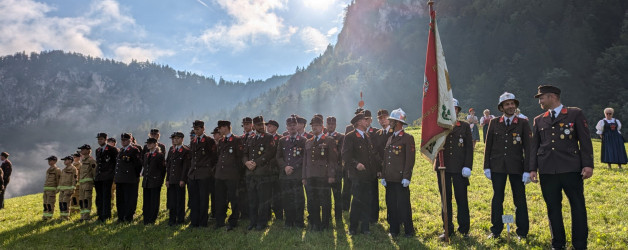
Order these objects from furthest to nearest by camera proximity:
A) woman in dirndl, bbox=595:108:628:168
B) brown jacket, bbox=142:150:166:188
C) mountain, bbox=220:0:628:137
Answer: mountain, bbox=220:0:628:137, woman in dirndl, bbox=595:108:628:168, brown jacket, bbox=142:150:166:188

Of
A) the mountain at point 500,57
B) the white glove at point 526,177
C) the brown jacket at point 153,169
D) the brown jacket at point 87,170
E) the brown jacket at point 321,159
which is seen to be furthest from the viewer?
the mountain at point 500,57

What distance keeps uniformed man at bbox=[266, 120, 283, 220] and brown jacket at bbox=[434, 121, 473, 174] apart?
4238 millimetres

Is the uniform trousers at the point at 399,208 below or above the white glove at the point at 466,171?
below

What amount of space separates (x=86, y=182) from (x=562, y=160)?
43.1 feet

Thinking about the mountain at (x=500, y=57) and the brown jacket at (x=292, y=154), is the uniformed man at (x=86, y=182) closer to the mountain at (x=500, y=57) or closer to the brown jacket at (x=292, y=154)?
the brown jacket at (x=292, y=154)

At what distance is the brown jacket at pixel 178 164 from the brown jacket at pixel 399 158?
563 cm

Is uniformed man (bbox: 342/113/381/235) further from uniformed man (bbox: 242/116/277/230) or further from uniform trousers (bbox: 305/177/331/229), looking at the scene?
uniformed man (bbox: 242/116/277/230)

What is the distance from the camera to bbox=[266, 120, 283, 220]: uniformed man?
9148 mm

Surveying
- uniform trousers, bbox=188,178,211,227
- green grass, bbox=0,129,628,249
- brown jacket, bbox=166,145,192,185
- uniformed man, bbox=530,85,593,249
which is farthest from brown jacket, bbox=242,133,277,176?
uniformed man, bbox=530,85,593,249

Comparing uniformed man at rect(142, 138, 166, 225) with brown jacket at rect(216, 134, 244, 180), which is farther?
uniformed man at rect(142, 138, 166, 225)

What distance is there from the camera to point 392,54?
129 metres

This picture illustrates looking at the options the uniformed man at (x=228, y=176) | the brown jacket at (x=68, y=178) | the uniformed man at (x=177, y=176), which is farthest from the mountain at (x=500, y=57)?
the brown jacket at (x=68, y=178)

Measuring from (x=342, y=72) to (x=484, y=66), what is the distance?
75.8 m

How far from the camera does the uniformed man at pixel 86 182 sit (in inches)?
437
